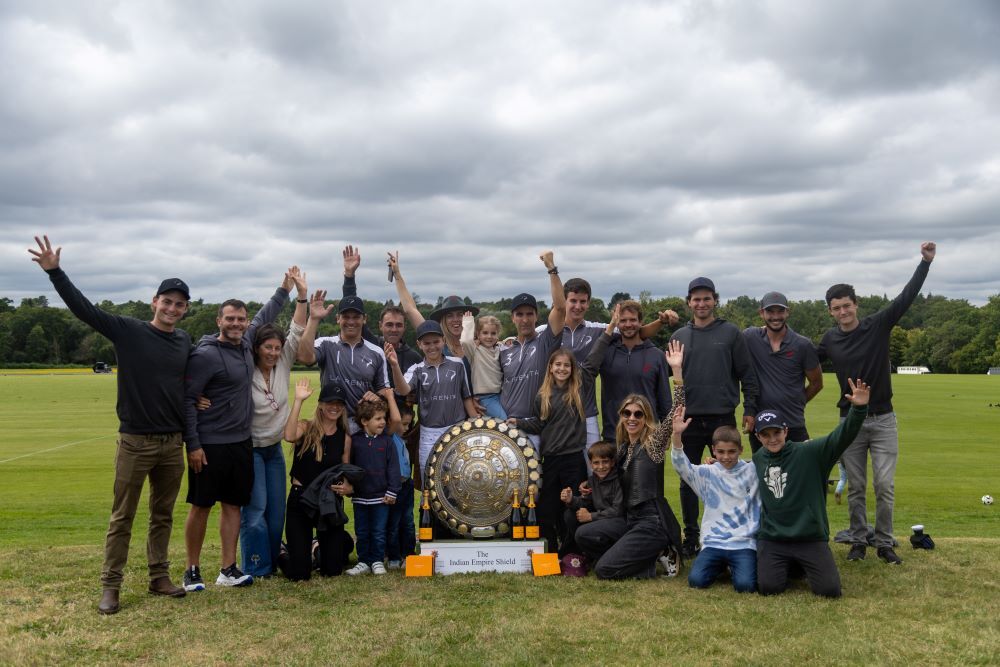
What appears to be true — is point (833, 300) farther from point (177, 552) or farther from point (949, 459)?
point (949, 459)

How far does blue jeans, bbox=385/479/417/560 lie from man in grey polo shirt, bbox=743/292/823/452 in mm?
3995

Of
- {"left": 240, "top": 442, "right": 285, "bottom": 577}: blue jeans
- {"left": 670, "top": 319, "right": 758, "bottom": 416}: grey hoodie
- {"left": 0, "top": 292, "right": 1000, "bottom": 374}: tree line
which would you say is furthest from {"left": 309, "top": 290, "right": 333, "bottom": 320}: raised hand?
{"left": 0, "top": 292, "right": 1000, "bottom": 374}: tree line

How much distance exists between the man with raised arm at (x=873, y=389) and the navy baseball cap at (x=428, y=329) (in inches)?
177

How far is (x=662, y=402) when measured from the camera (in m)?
8.85

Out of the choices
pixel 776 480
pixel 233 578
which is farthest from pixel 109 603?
pixel 776 480

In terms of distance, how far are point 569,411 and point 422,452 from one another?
1834 millimetres

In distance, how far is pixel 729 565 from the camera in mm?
7738

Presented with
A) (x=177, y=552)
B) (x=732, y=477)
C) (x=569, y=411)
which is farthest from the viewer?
(x=177, y=552)

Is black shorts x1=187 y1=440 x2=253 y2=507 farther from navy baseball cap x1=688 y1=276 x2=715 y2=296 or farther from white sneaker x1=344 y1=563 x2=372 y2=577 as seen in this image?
navy baseball cap x1=688 y1=276 x2=715 y2=296

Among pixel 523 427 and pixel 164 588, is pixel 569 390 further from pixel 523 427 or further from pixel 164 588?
pixel 164 588

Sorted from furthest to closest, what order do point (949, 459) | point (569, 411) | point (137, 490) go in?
point (949, 459) → point (569, 411) → point (137, 490)

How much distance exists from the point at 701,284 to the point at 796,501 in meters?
2.62

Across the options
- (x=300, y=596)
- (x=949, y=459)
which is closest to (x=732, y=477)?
(x=300, y=596)

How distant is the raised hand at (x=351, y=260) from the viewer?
32.6 ft
